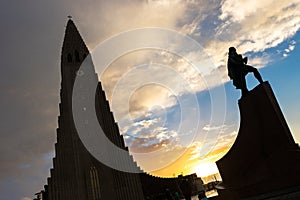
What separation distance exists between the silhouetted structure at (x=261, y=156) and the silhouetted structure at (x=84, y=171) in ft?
63.4

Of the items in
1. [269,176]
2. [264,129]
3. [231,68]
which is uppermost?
[231,68]

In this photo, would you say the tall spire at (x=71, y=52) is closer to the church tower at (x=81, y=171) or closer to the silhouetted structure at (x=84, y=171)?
the silhouetted structure at (x=84, y=171)

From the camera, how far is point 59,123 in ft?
91.1

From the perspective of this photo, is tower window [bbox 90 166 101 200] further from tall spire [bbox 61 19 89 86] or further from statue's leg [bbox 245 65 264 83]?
statue's leg [bbox 245 65 264 83]

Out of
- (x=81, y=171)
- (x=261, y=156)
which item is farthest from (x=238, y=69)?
(x=81, y=171)

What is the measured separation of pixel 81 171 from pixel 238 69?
2136 centimetres

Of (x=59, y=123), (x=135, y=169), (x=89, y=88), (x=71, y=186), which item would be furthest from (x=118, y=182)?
(x=89, y=88)

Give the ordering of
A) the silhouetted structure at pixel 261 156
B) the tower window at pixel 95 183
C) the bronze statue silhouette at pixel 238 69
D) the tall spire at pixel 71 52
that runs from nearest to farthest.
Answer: the silhouetted structure at pixel 261 156
the bronze statue silhouette at pixel 238 69
the tower window at pixel 95 183
the tall spire at pixel 71 52

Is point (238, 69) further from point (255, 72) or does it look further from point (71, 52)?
point (71, 52)

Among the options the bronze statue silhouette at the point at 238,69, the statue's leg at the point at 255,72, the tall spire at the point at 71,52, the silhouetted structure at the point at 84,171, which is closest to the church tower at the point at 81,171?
the silhouetted structure at the point at 84,171

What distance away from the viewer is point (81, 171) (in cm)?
2403

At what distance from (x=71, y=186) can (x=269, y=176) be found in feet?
74.2

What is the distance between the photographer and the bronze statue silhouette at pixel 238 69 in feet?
24.8

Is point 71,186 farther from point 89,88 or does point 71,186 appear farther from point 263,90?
point 263,90
